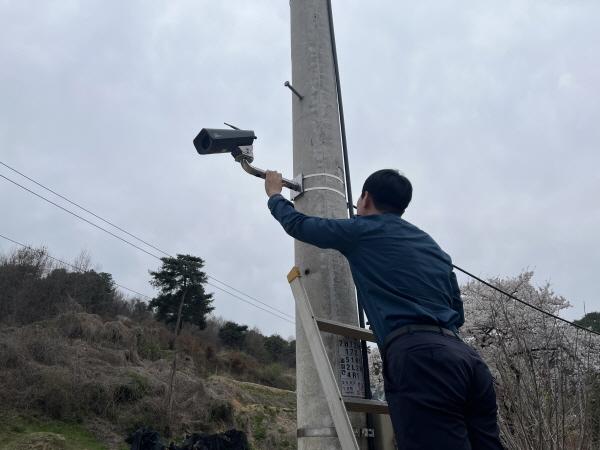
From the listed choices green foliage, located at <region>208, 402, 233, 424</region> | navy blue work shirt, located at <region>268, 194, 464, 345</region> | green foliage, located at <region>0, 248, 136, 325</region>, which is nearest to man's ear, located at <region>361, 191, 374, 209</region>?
navy blue work shirt, located at <region>268, 194, 464, 345</region>

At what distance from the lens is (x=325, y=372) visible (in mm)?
2137

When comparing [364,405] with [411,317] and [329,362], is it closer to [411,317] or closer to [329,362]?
[329,362]

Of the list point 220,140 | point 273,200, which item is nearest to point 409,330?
point 273,200

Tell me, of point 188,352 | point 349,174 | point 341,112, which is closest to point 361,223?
point 349,174

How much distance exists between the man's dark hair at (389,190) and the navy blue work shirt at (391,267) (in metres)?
0.08

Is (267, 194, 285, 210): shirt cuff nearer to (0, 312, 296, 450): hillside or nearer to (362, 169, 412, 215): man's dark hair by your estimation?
(362, 169, 412, 215): man's dark hair

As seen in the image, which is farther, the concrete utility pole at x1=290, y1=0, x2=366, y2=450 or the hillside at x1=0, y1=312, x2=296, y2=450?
the hillside at x1=0, y1=312, x2=296, y2=450

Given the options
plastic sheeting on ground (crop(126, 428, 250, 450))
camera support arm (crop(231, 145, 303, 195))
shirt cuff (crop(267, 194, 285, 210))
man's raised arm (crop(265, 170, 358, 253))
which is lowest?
man's raised arm (crop(265, 170, 358, 253))

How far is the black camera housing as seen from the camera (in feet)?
9.61

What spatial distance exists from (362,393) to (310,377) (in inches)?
11.6

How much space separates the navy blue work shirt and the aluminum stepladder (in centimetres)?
23

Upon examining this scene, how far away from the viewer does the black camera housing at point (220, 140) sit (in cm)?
293

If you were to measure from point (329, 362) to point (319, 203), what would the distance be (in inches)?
36.0

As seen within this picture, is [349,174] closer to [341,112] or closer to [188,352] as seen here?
[341,112]
